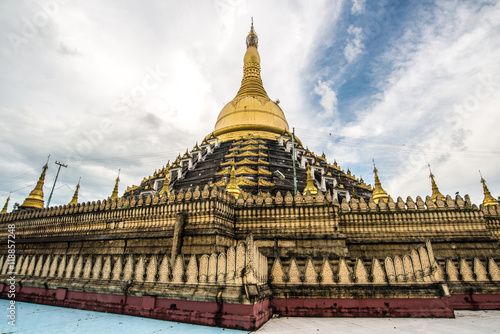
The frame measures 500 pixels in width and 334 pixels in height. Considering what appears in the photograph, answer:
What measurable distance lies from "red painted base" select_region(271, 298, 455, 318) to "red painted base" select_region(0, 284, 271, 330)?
62cm

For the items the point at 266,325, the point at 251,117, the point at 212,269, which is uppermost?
the point at 251,117

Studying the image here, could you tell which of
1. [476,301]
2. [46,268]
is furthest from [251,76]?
[476,301]

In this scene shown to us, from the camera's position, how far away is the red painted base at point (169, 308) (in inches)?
211

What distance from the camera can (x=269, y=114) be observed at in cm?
3139

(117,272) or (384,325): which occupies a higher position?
(117,272)

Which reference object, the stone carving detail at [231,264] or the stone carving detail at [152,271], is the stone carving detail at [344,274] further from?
the stone carving detail at [152,271]

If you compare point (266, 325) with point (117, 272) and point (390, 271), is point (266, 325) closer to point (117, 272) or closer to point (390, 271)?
point (390, 271)

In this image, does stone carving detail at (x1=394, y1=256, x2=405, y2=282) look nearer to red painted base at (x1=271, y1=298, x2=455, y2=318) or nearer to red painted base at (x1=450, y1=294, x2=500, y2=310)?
red painted base at (x1=271, y1=298, x2=455, y2=318)

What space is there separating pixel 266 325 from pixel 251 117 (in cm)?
2660

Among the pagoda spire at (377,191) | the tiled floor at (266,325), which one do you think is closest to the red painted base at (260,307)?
the tiled floor at (266,325)

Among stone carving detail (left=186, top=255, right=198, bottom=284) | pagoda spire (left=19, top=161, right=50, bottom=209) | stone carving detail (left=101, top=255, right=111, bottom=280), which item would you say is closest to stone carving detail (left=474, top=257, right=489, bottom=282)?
stone carving detail (left=186, top=255, right=198, bottom=284)

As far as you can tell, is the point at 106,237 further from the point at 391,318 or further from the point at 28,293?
the point at 391,318

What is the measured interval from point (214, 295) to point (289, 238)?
176 inches

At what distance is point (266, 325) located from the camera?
5.66 metres
